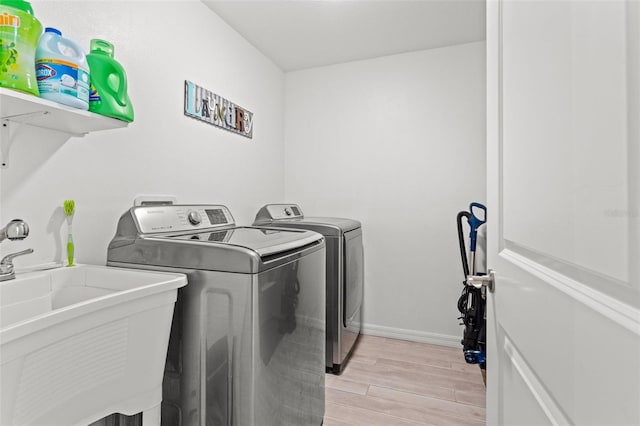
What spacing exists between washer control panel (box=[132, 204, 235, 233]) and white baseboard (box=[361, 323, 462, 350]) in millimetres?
1738

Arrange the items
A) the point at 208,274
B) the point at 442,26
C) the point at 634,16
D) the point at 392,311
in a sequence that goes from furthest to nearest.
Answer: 1. the point at 392,311
2. the point at 442,26
3. the point at 208,274
4. the point at 634,16

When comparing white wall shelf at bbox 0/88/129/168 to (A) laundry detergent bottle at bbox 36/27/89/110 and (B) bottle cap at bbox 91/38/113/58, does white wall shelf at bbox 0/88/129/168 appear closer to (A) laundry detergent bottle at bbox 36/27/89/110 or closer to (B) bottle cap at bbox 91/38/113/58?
(A) laundry detergent bottle at bbox 36/27/89/110

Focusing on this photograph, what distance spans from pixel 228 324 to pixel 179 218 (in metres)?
0.73

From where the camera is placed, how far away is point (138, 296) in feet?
3.18

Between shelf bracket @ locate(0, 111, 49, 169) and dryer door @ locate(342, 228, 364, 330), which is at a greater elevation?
shelf bracket @ locate(0, 111, 49, 169)

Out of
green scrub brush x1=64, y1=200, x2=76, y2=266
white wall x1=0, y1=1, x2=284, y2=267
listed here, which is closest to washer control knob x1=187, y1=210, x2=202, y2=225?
white wall x1=0, y1=1, x2=284, y2=267

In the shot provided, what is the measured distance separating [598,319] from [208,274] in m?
1.12

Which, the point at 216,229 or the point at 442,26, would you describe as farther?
the point at 442,26

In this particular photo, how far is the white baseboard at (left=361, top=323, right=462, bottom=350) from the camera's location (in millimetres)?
2807

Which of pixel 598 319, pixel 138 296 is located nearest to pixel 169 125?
pixel 138 296

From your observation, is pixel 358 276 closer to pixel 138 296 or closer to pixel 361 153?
pixel 361 153

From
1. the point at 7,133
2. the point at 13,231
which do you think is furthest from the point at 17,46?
the point at 13,231

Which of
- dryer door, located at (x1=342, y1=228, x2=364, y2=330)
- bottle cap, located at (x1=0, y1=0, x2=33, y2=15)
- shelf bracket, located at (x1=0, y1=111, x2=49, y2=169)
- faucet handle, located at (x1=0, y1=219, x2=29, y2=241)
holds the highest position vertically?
bottle cap, located at (x1=0, y1=0, x2=33, y2=15)

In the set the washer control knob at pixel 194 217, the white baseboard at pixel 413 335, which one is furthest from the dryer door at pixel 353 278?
the washer control knob at pixel 194 217
